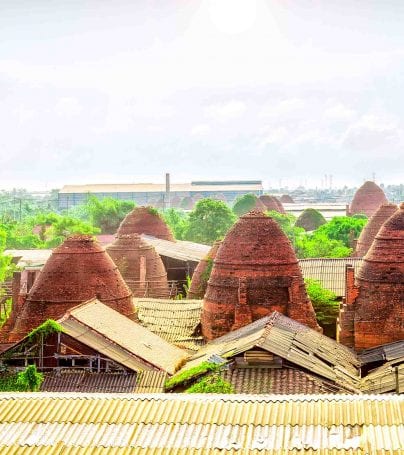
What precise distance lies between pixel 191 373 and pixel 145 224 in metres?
29.8

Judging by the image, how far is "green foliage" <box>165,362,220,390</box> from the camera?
2071cm

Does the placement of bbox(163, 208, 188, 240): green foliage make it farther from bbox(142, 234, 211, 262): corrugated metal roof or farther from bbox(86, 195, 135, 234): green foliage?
bbox(142, 234, 211, 262): corrugated metal roof

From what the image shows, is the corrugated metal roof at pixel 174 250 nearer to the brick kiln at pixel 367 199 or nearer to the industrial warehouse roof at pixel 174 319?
the industrial warehouse roof at pixel 174 319

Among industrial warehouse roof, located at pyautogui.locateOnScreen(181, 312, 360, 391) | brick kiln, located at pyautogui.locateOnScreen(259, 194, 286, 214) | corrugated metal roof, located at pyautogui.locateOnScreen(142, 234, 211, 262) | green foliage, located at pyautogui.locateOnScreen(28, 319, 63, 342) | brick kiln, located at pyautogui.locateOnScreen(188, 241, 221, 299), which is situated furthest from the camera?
brick kiln, located at pyautogui.locateOnScreen(259, 194, 286, 214)

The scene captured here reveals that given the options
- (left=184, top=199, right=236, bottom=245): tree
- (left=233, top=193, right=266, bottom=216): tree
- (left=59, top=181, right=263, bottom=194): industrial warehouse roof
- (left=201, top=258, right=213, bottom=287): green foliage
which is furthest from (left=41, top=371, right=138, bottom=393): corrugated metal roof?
(left=59, top=181, right=263, bottom=194): industrial warehouse roof

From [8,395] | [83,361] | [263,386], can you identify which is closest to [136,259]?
[83,361]

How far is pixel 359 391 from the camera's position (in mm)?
20422

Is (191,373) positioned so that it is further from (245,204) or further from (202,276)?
(245,204)

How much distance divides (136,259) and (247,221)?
10.2 metres

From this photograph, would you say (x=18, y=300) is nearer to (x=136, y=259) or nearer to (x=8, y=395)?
(x=136, y=259)

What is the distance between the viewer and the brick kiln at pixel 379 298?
27.5m

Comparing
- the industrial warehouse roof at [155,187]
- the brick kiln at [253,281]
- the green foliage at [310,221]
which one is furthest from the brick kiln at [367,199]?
the industrial warehouse roof at [155,187]

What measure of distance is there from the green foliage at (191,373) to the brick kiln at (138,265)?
16.4 m

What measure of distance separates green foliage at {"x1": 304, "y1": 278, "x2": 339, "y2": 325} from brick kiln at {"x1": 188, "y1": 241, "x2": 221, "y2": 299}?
4694 mm
